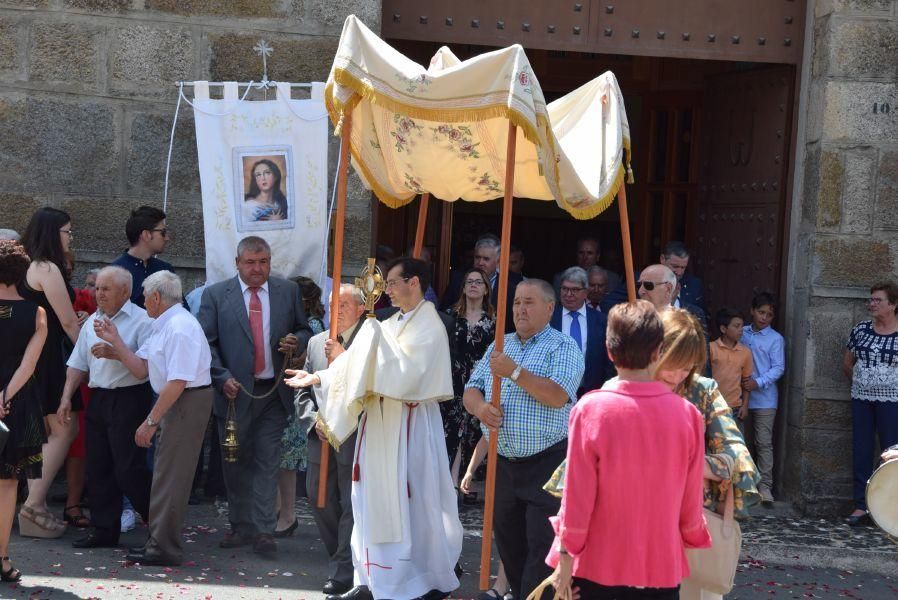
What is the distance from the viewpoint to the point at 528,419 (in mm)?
5785

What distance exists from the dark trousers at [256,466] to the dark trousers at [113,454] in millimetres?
499

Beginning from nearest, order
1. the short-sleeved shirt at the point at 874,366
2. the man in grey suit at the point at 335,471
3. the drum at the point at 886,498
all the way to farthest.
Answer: the drum at the point at 886,498
the man in grey suit at the point at 335,471
the short-sleeved shirt at the point at 874,366

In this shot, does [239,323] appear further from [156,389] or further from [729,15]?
[729,15]

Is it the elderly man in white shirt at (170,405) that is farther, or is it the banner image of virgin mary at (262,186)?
the banner image of virgin mary at (262,186)

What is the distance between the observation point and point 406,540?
6.12m

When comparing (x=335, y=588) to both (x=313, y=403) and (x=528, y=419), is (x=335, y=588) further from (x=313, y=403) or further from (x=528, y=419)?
(x=528, y=419)

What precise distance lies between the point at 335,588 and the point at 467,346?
7.67ft

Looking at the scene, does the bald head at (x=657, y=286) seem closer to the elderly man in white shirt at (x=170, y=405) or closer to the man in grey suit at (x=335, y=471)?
the man in grey suit at (x=335, y=471)

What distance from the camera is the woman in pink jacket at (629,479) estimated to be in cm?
405

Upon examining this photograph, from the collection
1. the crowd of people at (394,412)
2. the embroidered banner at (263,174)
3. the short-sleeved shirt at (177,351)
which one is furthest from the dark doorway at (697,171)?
the short-sleeved shirt at (177,351)

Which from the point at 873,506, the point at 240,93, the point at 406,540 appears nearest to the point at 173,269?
the point at 240,93

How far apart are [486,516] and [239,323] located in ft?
7.64

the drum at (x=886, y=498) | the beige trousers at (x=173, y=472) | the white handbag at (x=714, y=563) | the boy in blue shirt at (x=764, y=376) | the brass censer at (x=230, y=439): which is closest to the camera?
the white handbag at (x=714, y=563)

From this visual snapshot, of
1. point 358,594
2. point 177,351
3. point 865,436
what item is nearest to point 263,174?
point 177,351
